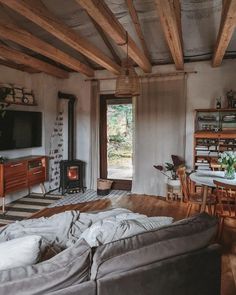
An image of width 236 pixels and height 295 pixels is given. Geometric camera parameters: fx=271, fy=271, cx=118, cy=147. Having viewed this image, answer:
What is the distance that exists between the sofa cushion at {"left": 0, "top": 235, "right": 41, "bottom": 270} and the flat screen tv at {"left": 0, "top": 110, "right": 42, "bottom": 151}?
3622 mm

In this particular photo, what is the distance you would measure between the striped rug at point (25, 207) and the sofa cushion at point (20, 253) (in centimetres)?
279

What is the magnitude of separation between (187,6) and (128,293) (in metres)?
3.41

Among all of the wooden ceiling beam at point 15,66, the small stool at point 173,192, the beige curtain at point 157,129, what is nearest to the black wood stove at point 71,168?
the wooden ceiling beam at point 15,66

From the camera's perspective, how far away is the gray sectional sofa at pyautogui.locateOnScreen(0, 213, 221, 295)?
125cm

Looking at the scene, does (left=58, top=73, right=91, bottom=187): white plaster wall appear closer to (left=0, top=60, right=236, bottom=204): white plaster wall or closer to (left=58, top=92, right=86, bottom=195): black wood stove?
(left=0, top=60, right=236, bottom=204): white plaster wall

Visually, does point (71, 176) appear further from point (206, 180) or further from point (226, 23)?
point (226, 23)

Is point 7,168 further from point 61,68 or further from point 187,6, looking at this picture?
point 187,6

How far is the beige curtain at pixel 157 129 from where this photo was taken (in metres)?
5.25

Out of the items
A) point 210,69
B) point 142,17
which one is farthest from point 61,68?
point 210,69

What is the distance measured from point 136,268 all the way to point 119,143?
478 centimetres

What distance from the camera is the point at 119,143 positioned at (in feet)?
20.1

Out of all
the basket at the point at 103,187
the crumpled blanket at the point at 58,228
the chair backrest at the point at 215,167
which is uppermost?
the chair backrest at the point at 215,167

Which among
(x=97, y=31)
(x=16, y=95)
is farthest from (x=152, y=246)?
(x=16, y=95)

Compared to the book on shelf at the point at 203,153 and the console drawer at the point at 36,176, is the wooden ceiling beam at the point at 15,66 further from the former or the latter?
the book on shelf at the point at 203,153
